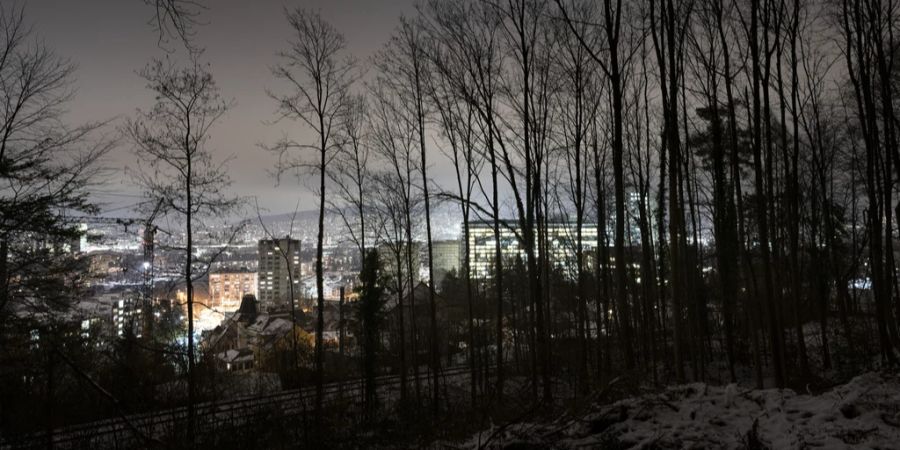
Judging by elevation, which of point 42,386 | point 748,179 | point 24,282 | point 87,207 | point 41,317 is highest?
point 748,179

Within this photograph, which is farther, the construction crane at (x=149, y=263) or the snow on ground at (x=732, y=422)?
the construction crane at (x=149, y=263)

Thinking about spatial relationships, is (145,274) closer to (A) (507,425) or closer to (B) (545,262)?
(B) (545,262)

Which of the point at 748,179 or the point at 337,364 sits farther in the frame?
the point at 337,364

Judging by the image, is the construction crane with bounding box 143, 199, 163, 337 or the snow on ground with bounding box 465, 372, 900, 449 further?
the construction crane with bounding box 143, 199, 163, 337

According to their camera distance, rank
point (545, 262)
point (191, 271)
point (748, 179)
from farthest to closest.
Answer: point (748, 179), point (545, 262), point (191, 271)

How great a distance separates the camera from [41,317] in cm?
827

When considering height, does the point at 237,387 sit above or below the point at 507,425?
below

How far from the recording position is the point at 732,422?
4105mm

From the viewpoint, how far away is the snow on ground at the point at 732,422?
3.58 m

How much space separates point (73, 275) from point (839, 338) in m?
23.0

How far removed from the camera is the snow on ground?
358 centimetres

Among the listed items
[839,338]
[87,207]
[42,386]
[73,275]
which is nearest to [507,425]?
[87,207]

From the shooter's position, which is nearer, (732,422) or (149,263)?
(732,422)

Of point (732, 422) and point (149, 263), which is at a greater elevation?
point (149, 263)
